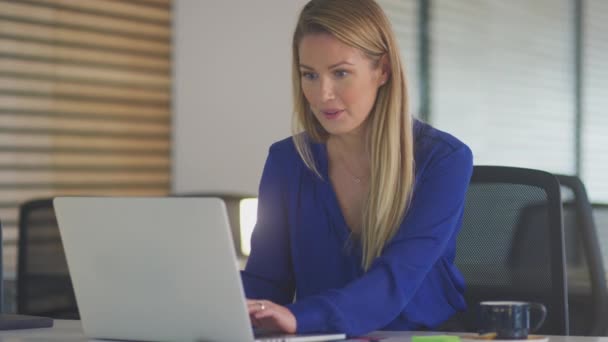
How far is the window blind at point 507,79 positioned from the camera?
5652 mm

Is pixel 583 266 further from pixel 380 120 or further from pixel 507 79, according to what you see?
pixel 507 79

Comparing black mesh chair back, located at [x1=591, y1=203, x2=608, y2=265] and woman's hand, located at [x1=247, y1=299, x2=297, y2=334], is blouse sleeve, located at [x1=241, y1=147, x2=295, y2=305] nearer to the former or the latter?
woman's hand, located at [x1=247, y1=299, x2=297, y2=334]

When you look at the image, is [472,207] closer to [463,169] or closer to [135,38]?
[463,169]

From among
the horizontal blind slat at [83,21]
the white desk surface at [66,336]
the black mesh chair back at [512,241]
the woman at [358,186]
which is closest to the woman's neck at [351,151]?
the woman at [358,186]

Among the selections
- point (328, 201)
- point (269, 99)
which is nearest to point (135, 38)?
point (269, 99)

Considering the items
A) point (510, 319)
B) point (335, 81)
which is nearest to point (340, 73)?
point (335, 81)

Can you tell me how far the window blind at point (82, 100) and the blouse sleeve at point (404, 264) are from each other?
2.49m

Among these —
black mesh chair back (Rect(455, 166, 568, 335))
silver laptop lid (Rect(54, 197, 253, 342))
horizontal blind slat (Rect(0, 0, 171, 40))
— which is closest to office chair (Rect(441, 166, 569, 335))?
black mesh chair back (Rect(455, 166, 568, 335))

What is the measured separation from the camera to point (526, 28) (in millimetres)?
5859

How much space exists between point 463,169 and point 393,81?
0.22 m

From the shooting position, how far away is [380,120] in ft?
6.89

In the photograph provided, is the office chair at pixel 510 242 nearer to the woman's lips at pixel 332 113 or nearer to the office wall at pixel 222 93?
the woman's lips at pixel 332 113

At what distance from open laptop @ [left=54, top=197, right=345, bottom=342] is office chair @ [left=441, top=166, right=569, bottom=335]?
0.57 meters

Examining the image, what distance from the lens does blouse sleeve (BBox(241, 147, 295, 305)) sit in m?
2.21
